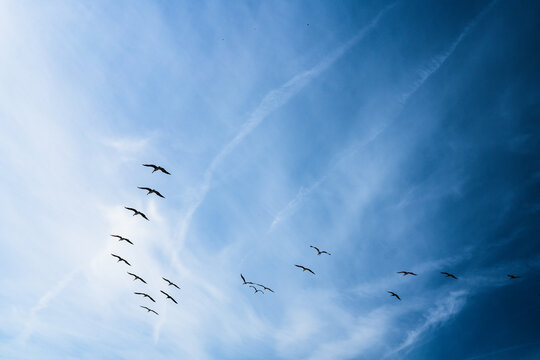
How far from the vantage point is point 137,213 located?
4384 cm

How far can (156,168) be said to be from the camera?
35781 millimetres

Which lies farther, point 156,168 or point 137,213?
point 137,213

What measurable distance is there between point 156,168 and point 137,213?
12.2m
